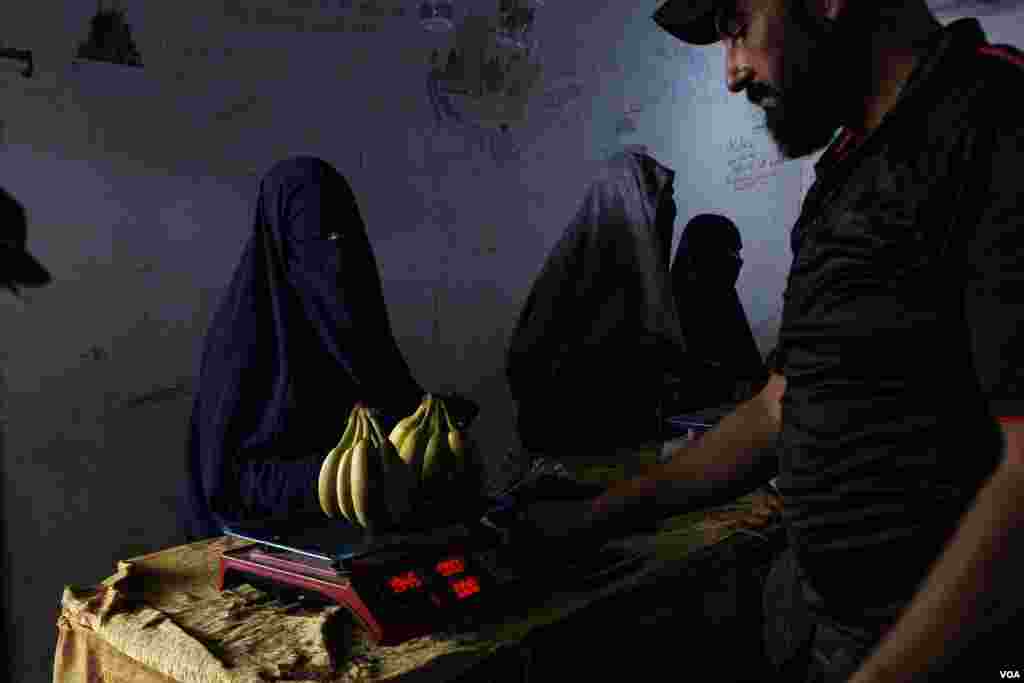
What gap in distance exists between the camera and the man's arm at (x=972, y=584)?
0.63m

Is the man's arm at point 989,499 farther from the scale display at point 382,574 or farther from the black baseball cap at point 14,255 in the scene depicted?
the black baseball cap at point 14,255

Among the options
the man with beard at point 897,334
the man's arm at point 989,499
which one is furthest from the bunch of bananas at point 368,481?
the man's arm at point 989,499

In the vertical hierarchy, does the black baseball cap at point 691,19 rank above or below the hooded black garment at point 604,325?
above

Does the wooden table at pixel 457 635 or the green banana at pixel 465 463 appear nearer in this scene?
the wooden table at pixel 457 635

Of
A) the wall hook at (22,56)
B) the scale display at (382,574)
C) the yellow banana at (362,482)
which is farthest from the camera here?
the wall hook at (22,56)

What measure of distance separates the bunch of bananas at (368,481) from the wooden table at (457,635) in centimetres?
15

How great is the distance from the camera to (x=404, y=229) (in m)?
2.86

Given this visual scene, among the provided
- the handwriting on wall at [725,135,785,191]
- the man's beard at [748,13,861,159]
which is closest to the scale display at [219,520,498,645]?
the man's beard at [748,13,861,159]

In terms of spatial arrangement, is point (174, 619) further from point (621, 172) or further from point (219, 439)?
point (621, 172)

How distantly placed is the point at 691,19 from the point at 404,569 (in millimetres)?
813

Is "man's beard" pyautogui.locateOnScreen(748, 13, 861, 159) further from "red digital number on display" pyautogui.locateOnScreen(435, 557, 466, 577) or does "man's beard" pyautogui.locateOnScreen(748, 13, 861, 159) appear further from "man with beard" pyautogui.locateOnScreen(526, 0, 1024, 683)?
"red digital number on display" pyautogui.locateOnScreen(435, 557, 466, 577)

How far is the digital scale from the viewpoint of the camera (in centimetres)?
101

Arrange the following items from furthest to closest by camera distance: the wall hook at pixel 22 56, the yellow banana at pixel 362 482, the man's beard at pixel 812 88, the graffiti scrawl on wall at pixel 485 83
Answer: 1. the graffiti scrawl on wall at pixel 485 83
2. the wall hook at pixel 22 56
3. the yellow banana at pixel 362 482
4. the man's beard at pixel 812 88

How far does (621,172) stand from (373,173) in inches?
39.3
